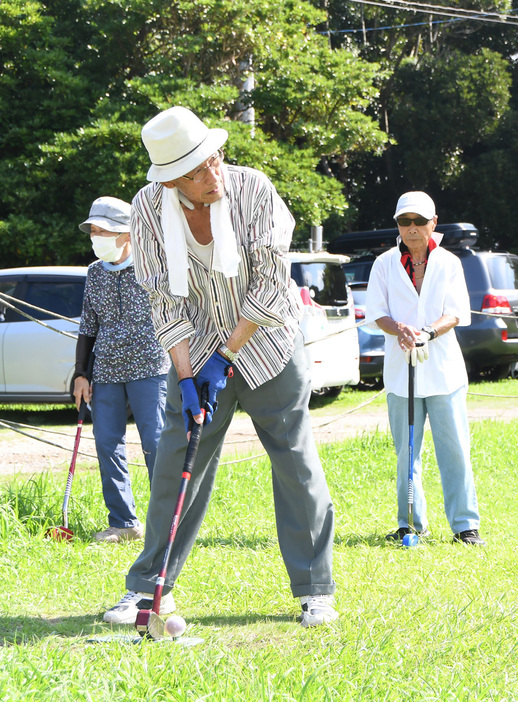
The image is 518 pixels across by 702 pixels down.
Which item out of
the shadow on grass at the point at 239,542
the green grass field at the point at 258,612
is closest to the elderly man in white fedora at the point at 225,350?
the green grass field at the point at 258,612

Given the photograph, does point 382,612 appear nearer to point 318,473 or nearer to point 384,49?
point 318,473

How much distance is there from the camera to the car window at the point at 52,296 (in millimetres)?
10734

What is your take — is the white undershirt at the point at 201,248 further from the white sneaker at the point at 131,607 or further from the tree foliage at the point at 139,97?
the tree foliage at the point at 139,97

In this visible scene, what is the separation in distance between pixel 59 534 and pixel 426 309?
7.82ft

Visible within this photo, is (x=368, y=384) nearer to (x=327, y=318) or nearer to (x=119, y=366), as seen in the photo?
(x=327, y=318)

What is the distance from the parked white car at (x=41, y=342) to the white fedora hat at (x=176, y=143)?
7.21m

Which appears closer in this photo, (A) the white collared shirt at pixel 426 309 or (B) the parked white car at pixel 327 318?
(A) the white collared shirt at pixel 426 309

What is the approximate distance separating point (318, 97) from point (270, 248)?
14.1m

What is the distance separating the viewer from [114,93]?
1617 centimetres

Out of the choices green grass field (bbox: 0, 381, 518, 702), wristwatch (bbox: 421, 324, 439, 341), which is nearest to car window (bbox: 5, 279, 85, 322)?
green grass field (bbox: 0, 381, 518, 702)

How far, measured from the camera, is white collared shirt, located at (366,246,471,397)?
5398 millimetres

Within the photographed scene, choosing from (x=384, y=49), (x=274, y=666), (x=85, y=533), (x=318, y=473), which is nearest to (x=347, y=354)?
(x=85, y=533)

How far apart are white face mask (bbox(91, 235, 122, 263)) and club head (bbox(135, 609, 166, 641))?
253 cm

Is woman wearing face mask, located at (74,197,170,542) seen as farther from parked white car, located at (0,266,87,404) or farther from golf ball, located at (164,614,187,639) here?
parked white car, located at (0,266,87,404)
